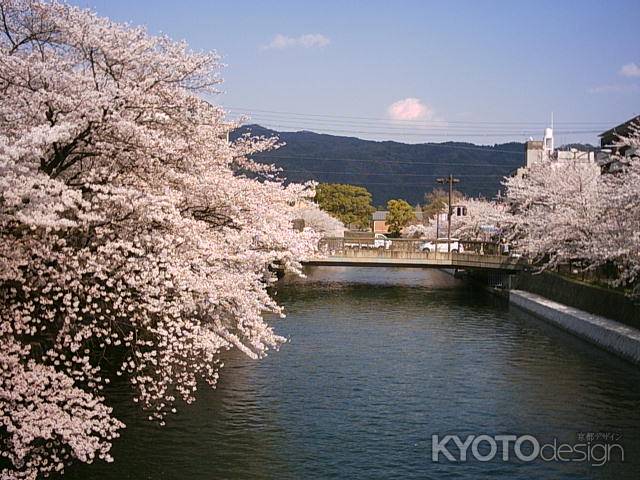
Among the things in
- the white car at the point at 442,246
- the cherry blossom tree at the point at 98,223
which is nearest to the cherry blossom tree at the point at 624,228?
the cherry blossom tree at the point at 98,223

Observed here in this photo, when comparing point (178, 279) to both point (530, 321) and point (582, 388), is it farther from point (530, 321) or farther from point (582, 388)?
point (530, 321)

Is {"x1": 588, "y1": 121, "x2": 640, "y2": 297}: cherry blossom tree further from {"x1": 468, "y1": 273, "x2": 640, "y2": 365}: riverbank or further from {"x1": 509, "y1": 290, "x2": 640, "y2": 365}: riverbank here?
{"x1": 509, "y1": 290, "x2": 640, "y2": 365}: riverbank

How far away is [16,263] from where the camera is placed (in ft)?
30.8

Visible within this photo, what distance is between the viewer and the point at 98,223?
34.7ft

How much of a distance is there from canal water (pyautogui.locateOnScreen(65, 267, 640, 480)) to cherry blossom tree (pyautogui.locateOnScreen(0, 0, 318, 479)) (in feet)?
6.78

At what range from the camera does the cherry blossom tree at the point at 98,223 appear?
9.41 metres

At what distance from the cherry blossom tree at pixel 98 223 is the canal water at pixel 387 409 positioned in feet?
6.78

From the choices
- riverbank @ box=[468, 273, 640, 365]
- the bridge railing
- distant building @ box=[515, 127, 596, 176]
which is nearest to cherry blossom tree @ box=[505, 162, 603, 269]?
riverbank @ box=[468, 273, 640, 365]

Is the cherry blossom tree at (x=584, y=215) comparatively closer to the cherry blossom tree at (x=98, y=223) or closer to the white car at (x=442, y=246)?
the white car at (x=442, y=246)

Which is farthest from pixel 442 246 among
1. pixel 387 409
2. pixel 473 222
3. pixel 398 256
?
pixel 387 409

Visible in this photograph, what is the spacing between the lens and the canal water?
484 inches

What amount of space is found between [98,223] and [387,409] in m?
7.81

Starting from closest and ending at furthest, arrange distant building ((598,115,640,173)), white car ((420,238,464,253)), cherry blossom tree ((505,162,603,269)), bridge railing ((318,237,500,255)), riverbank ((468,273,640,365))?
riverbank ((468,273,640,365)) < cherry blossom tree ((505,162,603,269)) < distant building ((598,115,640,173)) < bridge railing ((318,237,500,255)) < white car ((420,238,464,253))

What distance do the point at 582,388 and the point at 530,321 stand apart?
12592 mm
